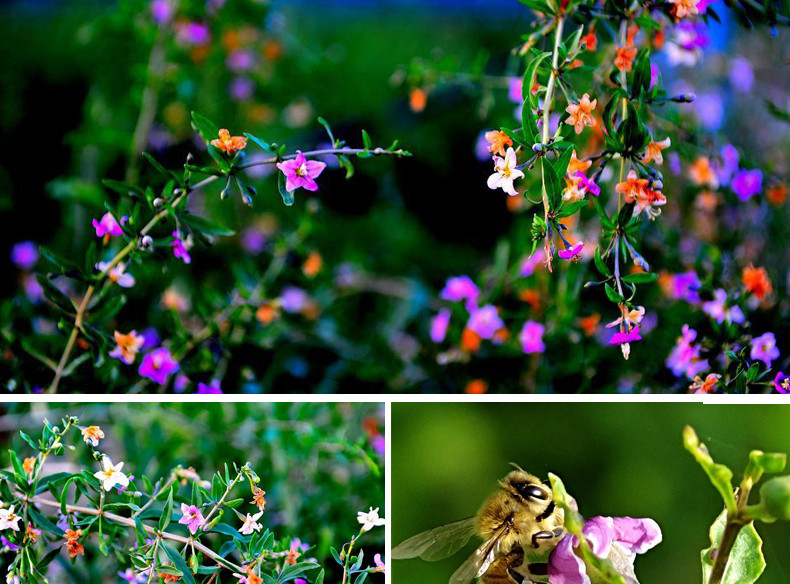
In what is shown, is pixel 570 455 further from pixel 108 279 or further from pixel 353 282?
pixel 353 282

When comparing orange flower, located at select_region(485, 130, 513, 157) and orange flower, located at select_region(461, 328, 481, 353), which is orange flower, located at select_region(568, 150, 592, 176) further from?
orange flower, located at select_region(461, 328, 481, 353)

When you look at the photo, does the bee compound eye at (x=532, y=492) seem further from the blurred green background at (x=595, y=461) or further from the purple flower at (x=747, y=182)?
the purple flower at (x=747, y=182)

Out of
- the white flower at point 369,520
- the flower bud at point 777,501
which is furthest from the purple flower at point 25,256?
the flower bud at point 777,501

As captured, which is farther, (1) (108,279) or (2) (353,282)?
(2) (353,282)

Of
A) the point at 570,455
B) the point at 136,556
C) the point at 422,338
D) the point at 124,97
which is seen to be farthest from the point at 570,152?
the point at 124,97

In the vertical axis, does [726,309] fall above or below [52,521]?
above

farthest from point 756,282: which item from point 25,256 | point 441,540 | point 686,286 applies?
point 25,256
